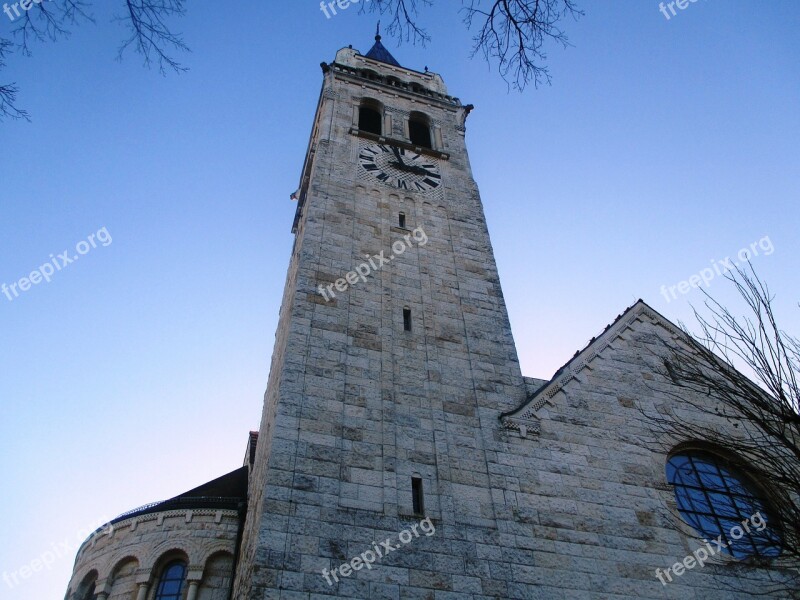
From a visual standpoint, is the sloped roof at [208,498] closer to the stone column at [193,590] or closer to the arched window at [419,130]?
the stone column at [193,590]

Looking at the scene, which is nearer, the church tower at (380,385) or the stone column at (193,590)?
the church tower at (380,385)

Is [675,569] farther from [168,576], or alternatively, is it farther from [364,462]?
[168,576]

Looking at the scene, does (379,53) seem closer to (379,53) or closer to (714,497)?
(379,53)

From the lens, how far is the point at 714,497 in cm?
1333

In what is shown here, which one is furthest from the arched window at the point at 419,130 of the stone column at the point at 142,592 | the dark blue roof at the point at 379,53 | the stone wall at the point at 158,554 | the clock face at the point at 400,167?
the stone column at the point at 142,592

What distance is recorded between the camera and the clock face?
782 inches

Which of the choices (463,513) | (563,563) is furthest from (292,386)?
(563,563)

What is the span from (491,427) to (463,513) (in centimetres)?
224

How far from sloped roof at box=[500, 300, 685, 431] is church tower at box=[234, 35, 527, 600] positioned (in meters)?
0.33

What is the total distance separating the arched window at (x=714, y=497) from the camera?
12477 millimetres
